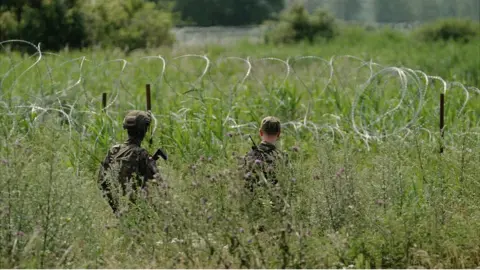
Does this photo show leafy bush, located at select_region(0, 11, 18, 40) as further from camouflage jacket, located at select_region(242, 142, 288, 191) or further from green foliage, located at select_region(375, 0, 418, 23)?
green foliage, located at select_region(375, 0, 418, 23)

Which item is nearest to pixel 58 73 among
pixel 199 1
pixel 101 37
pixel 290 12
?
pixel 101 37

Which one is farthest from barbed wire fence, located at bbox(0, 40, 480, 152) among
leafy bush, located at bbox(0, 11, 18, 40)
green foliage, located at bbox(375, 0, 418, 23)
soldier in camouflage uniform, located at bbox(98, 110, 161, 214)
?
green foliage, located at bbox(375, 0, 418, 23)

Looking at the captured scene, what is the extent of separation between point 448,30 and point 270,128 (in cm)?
2175

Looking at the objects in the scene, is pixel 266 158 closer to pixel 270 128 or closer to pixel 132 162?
pixel 270 128

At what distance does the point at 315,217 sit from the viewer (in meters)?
5.69

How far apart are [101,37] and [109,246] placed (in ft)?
64.7

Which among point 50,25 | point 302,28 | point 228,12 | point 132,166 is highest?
point 132,166

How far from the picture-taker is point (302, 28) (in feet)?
97.0

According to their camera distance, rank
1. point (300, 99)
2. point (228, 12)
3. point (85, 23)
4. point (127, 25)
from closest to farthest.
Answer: point (300, 99), point (85, 23), point (127, 25), point (228, 12)

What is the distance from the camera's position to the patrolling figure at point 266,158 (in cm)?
569

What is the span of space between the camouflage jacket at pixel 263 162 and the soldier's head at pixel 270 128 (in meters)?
0.04

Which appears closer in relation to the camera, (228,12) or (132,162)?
(132,162)

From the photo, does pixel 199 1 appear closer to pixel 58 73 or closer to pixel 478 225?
pixel 58 73

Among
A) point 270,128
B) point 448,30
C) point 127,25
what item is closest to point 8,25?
point 127,25
